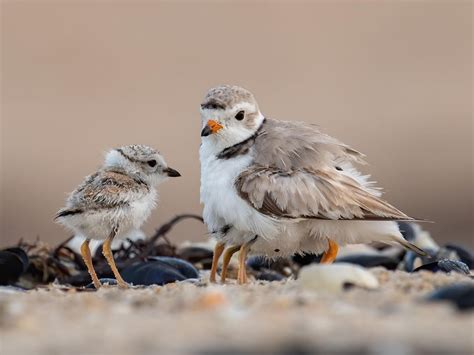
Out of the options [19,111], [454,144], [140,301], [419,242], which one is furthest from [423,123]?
[140,301]

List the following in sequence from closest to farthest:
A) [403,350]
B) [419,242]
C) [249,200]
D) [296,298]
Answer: [403,350] < [296,298] < [249,200] < [419,242]

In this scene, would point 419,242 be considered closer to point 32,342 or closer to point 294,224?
point 294,224

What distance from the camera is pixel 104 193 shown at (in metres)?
5.30

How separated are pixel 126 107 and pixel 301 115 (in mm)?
2679

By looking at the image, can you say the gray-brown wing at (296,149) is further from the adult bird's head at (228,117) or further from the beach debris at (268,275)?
the beach debris at (268,275)

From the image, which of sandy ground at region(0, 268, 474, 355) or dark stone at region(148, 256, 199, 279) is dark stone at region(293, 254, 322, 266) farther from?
sandy ground at region(0, 268, 474, 355)

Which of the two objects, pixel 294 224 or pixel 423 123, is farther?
pixel 423 123

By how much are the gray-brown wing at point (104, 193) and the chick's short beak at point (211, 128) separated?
0.52 m

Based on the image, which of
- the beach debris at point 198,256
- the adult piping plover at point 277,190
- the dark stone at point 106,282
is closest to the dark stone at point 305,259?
the beach debris at point 198,256

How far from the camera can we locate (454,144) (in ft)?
47.3

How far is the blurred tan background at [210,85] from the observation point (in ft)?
40.9

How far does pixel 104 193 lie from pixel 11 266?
89 cm

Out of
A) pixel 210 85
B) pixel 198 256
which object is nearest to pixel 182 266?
pixel 198 256

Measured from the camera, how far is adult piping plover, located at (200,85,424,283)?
16.4 ft
